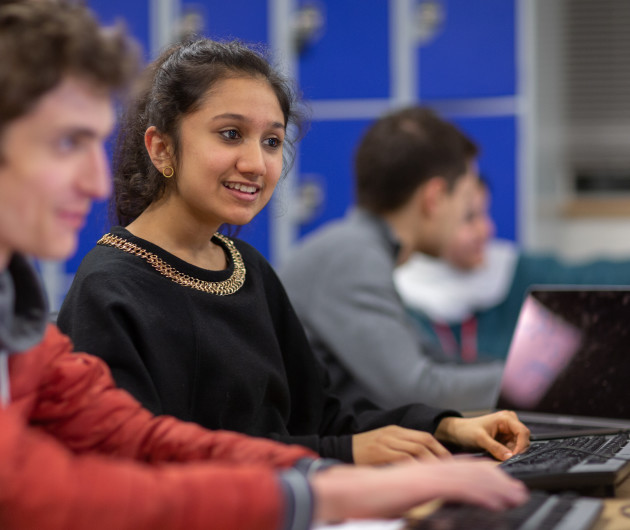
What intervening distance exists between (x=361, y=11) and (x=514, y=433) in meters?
2.51

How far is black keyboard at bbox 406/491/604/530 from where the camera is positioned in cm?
71

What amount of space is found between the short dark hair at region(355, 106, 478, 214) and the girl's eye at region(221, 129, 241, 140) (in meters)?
1.00

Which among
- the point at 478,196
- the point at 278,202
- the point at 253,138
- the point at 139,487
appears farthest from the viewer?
the point at 478,196

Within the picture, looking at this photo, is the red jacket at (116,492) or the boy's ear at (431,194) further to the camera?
the boy's ear at (431,194)

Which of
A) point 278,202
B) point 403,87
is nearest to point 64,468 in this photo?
point 278,202

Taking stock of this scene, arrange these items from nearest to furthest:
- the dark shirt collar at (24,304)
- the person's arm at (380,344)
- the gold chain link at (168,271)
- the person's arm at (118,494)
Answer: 1. the person's arm at (118,494)
2. the dark shirt collar at (24,304)
3. the gold chain link at (168,271)
4. the person's arm at (380,344)

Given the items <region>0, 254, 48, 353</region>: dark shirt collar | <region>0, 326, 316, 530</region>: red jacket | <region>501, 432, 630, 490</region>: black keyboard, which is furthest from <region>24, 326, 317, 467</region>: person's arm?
<region>501, 432, 630, 490</region>: black keyboard

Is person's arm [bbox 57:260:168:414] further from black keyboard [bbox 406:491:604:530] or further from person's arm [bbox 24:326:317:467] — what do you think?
black keyboard [bbox 406:491:604:530]

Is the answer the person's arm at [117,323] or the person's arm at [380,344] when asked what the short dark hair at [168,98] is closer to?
the person's arm at [117,323]

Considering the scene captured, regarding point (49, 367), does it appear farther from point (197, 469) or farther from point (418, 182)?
point (418, 182)

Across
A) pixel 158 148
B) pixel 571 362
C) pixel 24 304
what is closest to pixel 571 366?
pixel 571 362

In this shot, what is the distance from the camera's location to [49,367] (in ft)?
2.92

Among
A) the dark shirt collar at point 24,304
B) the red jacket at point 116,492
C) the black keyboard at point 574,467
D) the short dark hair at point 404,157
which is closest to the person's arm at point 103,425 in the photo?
the dark shirt collar at point 24,304

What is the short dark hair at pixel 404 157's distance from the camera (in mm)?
2141
